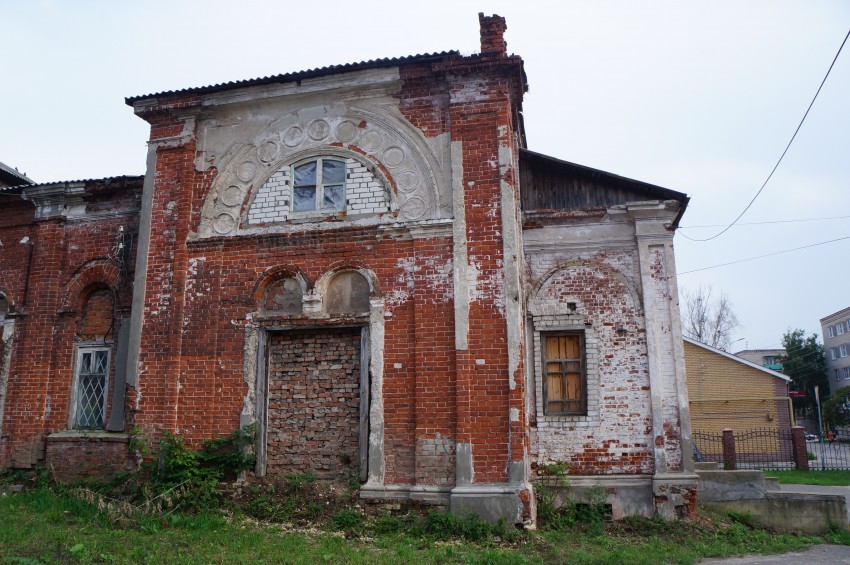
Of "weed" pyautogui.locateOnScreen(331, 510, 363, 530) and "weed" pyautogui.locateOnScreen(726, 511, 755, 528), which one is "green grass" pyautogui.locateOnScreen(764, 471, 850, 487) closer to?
"weed" pyautogui.locateOnScreen(726, 511, 755, 528)

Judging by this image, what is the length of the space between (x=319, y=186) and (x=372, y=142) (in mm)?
1008

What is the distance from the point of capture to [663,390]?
953 centimetres

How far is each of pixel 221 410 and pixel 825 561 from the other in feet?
25.3

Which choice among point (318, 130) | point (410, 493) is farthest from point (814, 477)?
point (318, 130)

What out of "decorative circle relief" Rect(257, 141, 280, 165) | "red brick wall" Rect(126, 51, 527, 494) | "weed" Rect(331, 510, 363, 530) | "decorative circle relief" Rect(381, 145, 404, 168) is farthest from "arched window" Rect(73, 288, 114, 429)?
"decorative circle relief" Rect(381, 145, 404, 168)

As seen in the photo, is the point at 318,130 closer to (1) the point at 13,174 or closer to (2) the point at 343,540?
(2) the point at 343,540

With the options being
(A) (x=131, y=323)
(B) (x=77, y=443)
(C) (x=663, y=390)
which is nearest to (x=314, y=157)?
(A) (x=131, y=323)

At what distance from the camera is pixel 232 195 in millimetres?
9578

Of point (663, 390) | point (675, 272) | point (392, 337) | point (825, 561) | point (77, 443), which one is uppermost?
point (675, 272)

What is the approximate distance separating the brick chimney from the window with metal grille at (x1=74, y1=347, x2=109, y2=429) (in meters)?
7.63

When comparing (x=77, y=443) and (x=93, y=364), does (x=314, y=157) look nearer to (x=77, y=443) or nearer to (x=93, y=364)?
(x=93, y=364)

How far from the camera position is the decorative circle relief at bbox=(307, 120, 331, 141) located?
372 inches

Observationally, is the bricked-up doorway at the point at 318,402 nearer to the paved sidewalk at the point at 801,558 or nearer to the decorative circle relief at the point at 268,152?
the decorative circle relief at the point at 268,152

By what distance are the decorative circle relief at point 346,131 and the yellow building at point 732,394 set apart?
16.7 m
